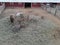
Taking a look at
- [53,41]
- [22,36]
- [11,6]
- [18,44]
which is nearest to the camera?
[18,44]

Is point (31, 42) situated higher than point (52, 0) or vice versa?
point (52, 0)

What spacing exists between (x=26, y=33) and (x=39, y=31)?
0.48m

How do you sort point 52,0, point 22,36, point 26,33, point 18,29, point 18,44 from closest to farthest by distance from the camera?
point 52,0 → point 18,44 → point 22,36 → point 26,33 → point 18,29

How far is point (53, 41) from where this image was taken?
11.4ft

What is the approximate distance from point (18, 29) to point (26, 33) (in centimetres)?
42

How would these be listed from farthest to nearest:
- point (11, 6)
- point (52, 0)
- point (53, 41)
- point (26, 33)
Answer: point (11, 6) → point (26, 33) → point (53, 41) → point (52, 0)

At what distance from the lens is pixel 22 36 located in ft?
12.2

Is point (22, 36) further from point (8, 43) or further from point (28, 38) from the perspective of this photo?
point (8, 43)

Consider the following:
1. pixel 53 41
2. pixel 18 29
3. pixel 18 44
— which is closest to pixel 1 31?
pixel 18 29

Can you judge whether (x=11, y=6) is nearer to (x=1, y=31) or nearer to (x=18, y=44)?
(x=1, y=31)

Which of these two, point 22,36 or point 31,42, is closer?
point 31,42

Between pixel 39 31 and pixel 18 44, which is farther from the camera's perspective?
pixel 39 31

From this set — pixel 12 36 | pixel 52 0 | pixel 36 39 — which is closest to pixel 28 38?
pixel 36 39

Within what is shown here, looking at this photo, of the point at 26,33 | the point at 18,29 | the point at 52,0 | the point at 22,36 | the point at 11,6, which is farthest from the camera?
the point at 11,6
